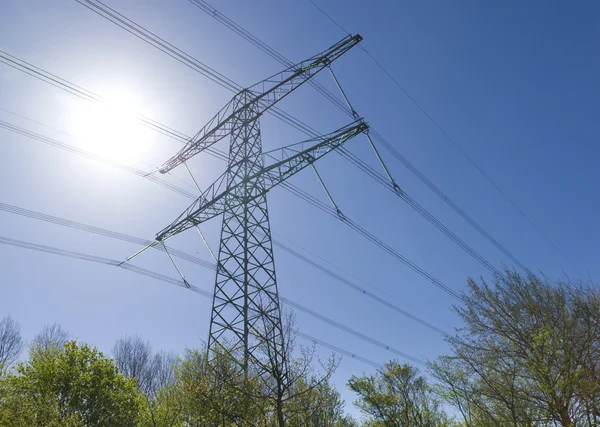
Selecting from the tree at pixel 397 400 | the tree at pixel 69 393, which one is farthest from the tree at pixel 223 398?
the tree at pixel 397 400

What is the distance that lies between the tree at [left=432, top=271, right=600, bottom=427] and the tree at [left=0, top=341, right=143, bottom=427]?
12.1 m

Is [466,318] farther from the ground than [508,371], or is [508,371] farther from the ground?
[466,318]

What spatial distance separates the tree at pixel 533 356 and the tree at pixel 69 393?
39.8 feet

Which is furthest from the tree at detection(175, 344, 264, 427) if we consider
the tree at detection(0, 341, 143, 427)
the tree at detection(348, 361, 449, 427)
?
the tree at detection(348, 361, 449, 427)

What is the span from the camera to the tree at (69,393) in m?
10.2

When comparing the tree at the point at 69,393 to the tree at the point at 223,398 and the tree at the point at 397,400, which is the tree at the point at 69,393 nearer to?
the tree at the point at 223,398

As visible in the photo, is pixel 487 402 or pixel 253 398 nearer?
pixel 253 398

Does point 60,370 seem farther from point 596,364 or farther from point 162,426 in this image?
point 596,364

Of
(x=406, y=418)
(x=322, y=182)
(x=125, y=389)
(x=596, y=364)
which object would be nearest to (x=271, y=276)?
(x=322, y=182)

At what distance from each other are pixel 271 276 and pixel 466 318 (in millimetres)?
8822

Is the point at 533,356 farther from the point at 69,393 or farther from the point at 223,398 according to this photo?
the point at 69,393

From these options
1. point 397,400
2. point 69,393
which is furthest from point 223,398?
point 397,400

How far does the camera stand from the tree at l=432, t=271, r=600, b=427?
1016cm

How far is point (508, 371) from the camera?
11336 millimetres
